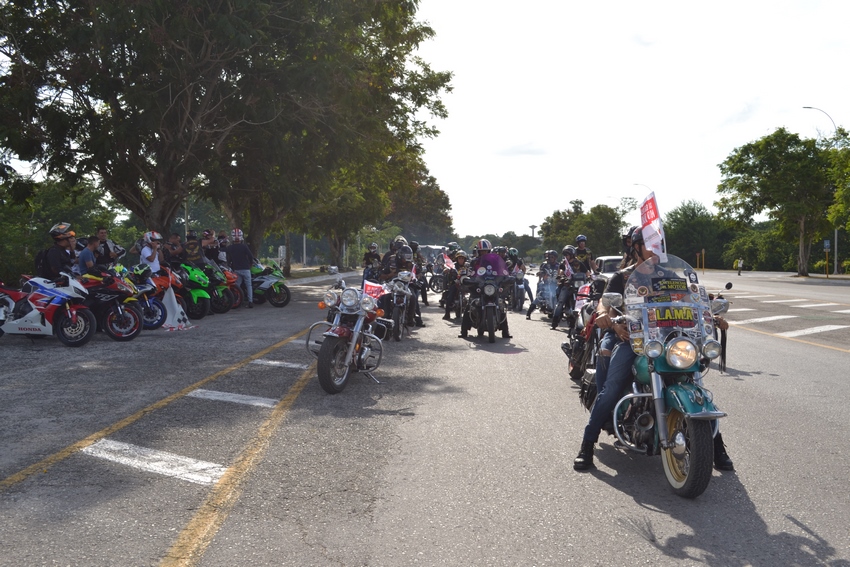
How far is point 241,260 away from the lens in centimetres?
2062

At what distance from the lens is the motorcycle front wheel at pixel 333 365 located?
8227mm

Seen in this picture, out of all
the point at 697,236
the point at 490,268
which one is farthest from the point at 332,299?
the point at 697,236

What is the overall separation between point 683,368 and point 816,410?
366 centimetres

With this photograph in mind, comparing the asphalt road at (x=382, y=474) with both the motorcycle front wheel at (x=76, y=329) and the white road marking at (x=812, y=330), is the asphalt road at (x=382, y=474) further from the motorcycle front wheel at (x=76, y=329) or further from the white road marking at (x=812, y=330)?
the white road marking at (x=812, y=330)

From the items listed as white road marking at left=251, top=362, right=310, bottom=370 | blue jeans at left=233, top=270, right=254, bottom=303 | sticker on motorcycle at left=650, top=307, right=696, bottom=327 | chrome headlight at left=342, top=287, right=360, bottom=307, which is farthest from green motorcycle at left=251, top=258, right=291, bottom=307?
sticker on motorcycle at left=650, top=307, right=696, bottom=327

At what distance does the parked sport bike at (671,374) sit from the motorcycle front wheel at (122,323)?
31.4ft

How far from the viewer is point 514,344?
13.3 meters

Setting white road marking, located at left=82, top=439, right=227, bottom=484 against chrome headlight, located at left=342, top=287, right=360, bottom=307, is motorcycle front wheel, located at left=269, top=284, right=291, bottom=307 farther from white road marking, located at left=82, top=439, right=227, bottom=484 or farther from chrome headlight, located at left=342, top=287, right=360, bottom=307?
white road marking, located at left=82, top=439, right=227, bottom=484

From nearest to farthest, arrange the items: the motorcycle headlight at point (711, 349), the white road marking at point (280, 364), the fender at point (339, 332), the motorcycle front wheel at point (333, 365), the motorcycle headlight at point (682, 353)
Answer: the motorcycle headlight at point (682, 353), the motorcycle headlight at point (711, 349), the motorcycle front wheel at point (333, 365), the fender at point (339, 332), the white road marking at point (280, 364)

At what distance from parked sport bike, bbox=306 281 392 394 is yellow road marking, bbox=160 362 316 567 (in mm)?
1493

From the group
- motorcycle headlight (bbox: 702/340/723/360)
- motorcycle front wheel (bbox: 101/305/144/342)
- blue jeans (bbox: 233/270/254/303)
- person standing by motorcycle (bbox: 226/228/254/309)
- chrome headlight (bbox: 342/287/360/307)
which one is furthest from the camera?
blue jeans (bbox: 233/270/254/303)

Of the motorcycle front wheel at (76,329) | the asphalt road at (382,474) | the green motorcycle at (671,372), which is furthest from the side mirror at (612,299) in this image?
the motorcycle front wheel at (76,329)

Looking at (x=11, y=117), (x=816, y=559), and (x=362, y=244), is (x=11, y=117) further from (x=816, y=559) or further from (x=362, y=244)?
(x=362, y=244)

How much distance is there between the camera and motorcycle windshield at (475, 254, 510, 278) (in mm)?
13898
